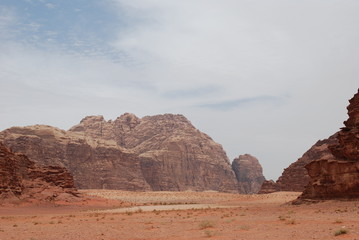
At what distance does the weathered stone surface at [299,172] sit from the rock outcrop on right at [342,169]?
38.2 m

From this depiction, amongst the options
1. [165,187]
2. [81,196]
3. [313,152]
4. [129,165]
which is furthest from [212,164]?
[81,196]

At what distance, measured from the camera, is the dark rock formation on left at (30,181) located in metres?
44.9

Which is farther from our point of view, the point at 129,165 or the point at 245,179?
the point at 245,179

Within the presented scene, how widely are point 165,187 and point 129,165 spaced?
1525 centimetres

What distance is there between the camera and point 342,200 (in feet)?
102

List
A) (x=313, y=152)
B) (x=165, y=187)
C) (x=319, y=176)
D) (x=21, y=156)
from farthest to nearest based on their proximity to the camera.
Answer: (x=165, y=187) → (x=313, y=152) → (x=21, y=156) → (x=319, y=176)

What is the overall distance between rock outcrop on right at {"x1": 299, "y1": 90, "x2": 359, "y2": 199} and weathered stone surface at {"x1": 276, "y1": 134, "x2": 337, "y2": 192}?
38156mm

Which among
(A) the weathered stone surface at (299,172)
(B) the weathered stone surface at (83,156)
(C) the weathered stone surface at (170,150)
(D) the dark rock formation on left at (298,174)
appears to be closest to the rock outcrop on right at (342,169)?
(D) the dark rock formation on left at (298,174)

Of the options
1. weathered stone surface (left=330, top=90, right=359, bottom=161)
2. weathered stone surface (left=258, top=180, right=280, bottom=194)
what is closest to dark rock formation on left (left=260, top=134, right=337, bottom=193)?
weathered stone surface (left=258, top=180, right=280, bottom=194)

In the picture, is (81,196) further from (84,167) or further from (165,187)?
(165,187)

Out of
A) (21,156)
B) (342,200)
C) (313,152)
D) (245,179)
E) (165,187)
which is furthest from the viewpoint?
(245,179)

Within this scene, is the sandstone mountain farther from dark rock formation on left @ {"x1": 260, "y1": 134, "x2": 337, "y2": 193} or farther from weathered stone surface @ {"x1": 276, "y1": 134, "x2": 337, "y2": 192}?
weathered stone surface @ {"x1": 276, "y1": 134, "x2": 337, "y2": 192}

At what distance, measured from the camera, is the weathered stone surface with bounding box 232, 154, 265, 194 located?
138 m

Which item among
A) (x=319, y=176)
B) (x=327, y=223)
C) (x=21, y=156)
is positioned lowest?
(x=327, y=223)
